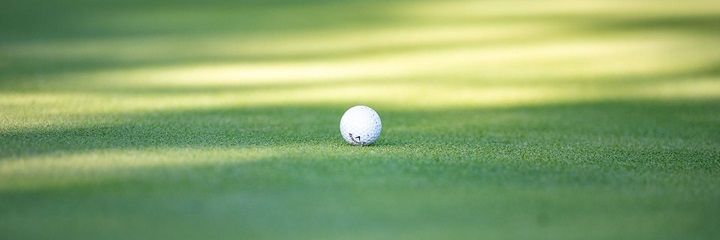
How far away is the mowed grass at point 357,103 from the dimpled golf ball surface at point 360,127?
9 centimetres

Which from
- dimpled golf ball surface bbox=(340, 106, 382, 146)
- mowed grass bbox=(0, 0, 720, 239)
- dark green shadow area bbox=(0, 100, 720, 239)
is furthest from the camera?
dimpled golf ball surface bbox=(340, 106, 382, 146)

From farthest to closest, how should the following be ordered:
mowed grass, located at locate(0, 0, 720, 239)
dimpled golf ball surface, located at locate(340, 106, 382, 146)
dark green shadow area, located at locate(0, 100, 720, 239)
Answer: dimpled golf ball surface, located at locate(340, 106, 382, 146), mowed grass, located at locate(0, 0, 720, 239), dark green shadow area, located at locate(0, 100, 720, 239)

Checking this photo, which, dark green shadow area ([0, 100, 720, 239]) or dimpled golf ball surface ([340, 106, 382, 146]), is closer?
dark green shadow area ([0, 100, 720, 239])

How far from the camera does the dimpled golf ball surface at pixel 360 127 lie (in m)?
5.46

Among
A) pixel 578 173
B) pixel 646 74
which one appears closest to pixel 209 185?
pixel 578 173

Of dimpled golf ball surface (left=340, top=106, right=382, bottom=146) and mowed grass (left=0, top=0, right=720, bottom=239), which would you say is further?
dimpled golf ball surface (left=340, top=106, right=382, bottom=146)

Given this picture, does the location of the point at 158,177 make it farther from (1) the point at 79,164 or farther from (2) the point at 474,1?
(2) the point at 474,1

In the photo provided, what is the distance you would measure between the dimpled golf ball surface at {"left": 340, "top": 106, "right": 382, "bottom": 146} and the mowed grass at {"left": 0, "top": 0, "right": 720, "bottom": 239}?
0.09m

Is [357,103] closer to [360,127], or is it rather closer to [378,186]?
[360,127]

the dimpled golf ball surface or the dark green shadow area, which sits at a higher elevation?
the dimpled golf ball surface

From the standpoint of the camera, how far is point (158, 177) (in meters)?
4.20

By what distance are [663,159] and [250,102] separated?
4.11 metres

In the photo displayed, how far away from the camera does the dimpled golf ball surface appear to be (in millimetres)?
5461

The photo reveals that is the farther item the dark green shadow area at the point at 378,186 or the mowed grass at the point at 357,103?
the mowed grass at the point at 357,103
